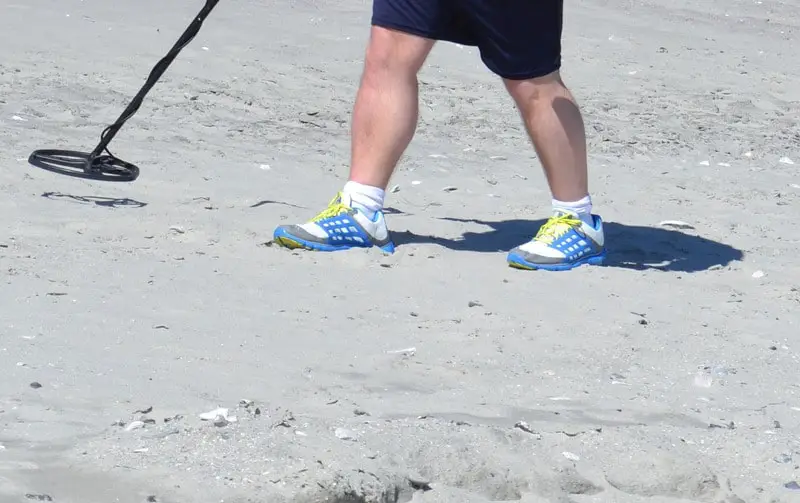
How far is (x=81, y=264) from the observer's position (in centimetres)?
369

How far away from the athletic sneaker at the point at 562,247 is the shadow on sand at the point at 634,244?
110 millimetres

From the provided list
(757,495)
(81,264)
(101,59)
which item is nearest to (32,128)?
(101,59)

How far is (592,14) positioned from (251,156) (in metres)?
5.02

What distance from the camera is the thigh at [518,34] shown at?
12.9ft

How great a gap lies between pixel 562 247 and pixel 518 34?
2.18 feet

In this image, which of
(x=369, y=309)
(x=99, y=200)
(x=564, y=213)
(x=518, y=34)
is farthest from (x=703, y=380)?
(x=99, y=200)

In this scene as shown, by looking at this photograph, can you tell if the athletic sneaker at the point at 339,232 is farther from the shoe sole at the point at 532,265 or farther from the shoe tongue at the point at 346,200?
the shoe sole at the point at 532,265

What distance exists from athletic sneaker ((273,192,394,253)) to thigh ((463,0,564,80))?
1.98ft

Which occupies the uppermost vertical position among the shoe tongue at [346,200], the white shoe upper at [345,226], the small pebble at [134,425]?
the shoe tongue at [346,200]

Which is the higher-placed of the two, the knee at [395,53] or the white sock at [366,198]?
the knee at [395,53]

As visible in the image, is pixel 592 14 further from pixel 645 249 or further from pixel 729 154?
pixel 645 249

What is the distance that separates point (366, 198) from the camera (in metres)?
4.11

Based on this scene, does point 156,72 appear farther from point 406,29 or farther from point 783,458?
point 783,458

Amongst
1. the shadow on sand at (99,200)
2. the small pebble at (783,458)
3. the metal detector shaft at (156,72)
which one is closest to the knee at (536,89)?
the metal detector shaft at (156,72)
